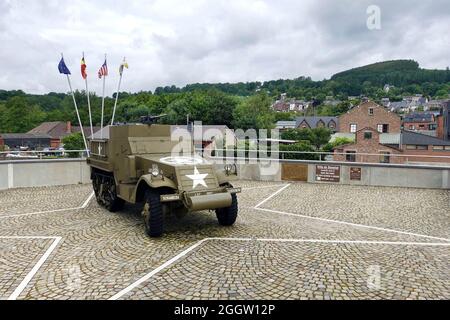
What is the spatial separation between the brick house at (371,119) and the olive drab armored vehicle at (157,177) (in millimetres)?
46024

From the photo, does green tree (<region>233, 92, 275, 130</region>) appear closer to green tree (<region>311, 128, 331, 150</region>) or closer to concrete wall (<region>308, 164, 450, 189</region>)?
green tree (<region>311, 128, 331, 150</region>)

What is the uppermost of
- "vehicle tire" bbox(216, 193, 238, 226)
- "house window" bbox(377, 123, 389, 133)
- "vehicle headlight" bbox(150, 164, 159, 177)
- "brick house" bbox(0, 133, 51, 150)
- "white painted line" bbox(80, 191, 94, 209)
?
"house window" bbox(377, 123, 389, 133)

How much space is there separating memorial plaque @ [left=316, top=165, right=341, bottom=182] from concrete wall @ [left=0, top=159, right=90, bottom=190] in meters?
10.5

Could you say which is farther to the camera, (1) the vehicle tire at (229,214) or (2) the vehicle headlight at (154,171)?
(1) the vehicle tire at (229,214)

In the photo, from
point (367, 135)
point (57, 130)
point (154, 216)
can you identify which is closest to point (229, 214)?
point (154, 216)

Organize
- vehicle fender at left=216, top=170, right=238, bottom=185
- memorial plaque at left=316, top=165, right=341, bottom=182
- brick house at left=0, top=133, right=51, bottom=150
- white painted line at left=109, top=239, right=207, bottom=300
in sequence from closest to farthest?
white painted line at left=109, top=239, right=207, bottom=300 < vehicle fender at left=216, top=170, right=238, bottom=185 < memorial plaque at left=316, top=165, right=341, bottom=182 < brick house at left=0, top=133, right=51, bottom=150

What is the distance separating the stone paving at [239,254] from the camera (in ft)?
17.5

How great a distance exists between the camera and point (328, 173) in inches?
650

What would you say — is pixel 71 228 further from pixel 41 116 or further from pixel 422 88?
pixel 422 88

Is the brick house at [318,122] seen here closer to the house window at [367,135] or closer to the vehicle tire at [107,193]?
the house window at [367,135]

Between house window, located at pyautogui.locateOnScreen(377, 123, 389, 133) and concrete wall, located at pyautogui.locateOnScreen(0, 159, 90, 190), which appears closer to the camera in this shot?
concrete wall, located at pyautogui.locateOnScreen(0, 159, 90, 190)

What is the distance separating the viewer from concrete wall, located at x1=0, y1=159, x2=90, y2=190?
15.1m

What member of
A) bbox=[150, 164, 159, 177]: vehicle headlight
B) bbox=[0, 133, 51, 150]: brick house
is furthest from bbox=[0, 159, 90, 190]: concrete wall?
bbox=[0, 133, 51, 150]: brick house

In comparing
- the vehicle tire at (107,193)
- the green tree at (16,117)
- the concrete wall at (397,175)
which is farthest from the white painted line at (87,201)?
the green tree at (16,117)
